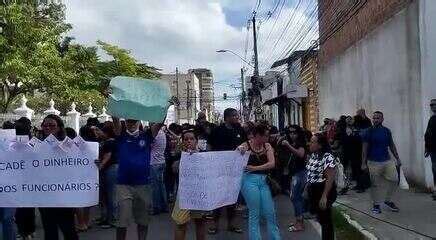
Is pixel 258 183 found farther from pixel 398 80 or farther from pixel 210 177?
pixel 398 80

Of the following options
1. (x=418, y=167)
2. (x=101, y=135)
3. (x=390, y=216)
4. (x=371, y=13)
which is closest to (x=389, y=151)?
(x=390, y=216)

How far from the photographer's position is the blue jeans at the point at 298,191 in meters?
9.74

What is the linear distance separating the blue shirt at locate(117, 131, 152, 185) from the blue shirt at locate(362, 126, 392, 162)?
4.75 metres

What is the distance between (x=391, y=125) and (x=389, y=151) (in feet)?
19.5

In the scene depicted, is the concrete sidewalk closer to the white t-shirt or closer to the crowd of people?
the crowd of people

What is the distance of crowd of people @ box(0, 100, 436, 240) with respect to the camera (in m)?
7.22

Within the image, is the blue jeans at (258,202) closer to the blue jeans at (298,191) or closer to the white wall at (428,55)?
the blue jeans at (298,191)

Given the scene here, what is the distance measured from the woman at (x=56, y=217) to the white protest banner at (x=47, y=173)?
0.12 meters

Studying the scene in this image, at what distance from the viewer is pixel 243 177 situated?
7.51m

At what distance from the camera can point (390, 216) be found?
404 inches

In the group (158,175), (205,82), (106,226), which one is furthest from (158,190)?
(205,82)

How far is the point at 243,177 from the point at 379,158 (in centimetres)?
387

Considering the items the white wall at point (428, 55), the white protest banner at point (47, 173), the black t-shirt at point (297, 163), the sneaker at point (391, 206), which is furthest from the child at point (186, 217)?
the white wall at point (428, 55)

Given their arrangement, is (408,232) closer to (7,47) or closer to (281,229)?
(281,229)
